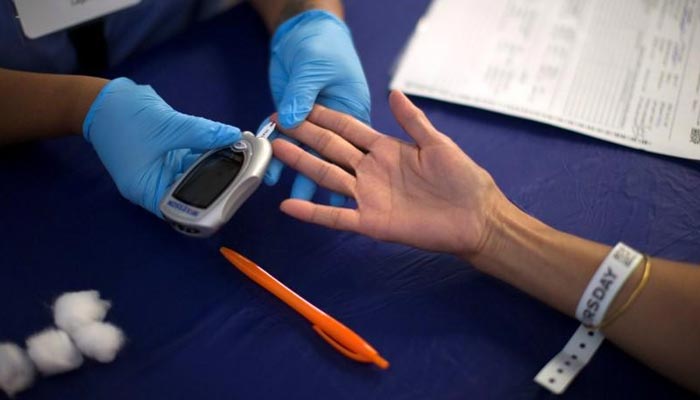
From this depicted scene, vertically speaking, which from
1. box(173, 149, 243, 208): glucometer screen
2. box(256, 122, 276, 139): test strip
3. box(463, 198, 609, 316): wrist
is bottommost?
box(463, 198, 609, 316): wrist

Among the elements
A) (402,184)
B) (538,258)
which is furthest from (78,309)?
(538,258)

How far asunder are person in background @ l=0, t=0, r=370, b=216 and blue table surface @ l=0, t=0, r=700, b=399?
0.07 metres

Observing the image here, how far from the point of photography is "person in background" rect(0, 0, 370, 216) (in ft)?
2.43

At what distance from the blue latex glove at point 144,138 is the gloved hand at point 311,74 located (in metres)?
0.10

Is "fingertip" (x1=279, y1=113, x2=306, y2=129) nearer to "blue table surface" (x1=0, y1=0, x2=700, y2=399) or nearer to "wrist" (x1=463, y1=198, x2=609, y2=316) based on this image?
"blue table surface" (x1=0, y1=0, x2=700, y2=399)

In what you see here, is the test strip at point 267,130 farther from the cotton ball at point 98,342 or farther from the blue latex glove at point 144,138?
the cotton ball at point 98,342

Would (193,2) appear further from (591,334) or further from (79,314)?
(591,334)

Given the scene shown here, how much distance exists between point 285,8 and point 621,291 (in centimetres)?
68

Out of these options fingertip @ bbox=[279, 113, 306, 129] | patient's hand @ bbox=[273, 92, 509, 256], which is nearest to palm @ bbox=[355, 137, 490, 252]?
patient's hand @ bbox=[273, 92, 509, 256]

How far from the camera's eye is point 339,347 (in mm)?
683

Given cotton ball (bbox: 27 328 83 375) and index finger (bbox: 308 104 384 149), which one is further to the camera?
index finger (bbox: 308 104 384 149)

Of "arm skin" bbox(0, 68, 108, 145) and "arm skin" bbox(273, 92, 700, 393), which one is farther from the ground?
"arm skin" bbox(0, 68, 108, 145)

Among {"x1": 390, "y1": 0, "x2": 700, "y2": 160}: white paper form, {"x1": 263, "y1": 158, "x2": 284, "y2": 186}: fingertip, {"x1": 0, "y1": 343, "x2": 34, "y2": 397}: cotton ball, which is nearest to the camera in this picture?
{"x1": 0, "y1": 343, "x2": 34, "y2": 397}: cotton ball

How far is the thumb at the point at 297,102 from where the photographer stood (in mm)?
792
